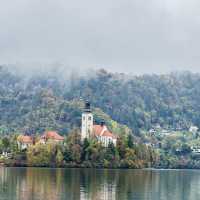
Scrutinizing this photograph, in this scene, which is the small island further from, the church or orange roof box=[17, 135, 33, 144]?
orange roof box=[17, 135, 33, 144]

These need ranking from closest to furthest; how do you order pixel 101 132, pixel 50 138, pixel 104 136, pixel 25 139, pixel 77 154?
pixel 77 154 → pixel 50 138 → pixel 104 136 → pixel 25 139 → pixel 101 132

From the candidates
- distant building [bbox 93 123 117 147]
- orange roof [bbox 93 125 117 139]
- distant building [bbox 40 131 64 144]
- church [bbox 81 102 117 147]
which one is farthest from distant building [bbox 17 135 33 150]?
orange roof [bbox 93 125 117 139]

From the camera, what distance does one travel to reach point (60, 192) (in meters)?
78.5

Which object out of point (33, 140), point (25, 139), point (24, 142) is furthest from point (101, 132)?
point (24, 142)

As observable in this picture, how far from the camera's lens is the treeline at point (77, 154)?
171 metres

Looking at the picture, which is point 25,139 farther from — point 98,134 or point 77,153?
point 77,153

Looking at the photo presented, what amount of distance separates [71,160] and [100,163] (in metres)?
7.09

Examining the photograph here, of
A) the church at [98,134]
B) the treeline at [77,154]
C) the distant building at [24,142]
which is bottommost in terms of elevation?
the treeline at [77,154]

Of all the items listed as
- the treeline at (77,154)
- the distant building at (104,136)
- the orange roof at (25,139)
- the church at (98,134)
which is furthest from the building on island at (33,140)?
the distant building at (104,136)

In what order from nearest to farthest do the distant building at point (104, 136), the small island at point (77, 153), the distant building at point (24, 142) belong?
the small island at point (77, 153) → the distant building at point (24, 142) → the distant building at point (104, 136)

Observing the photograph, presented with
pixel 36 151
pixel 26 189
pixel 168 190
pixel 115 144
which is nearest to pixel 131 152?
pixel 115 144

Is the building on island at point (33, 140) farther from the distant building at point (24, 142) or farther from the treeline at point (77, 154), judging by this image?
the treeline at point (77, 154)

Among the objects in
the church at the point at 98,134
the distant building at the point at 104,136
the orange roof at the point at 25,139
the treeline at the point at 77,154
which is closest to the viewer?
the treeline at the point at 77,154

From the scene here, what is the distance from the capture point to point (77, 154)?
170875 millimetres
